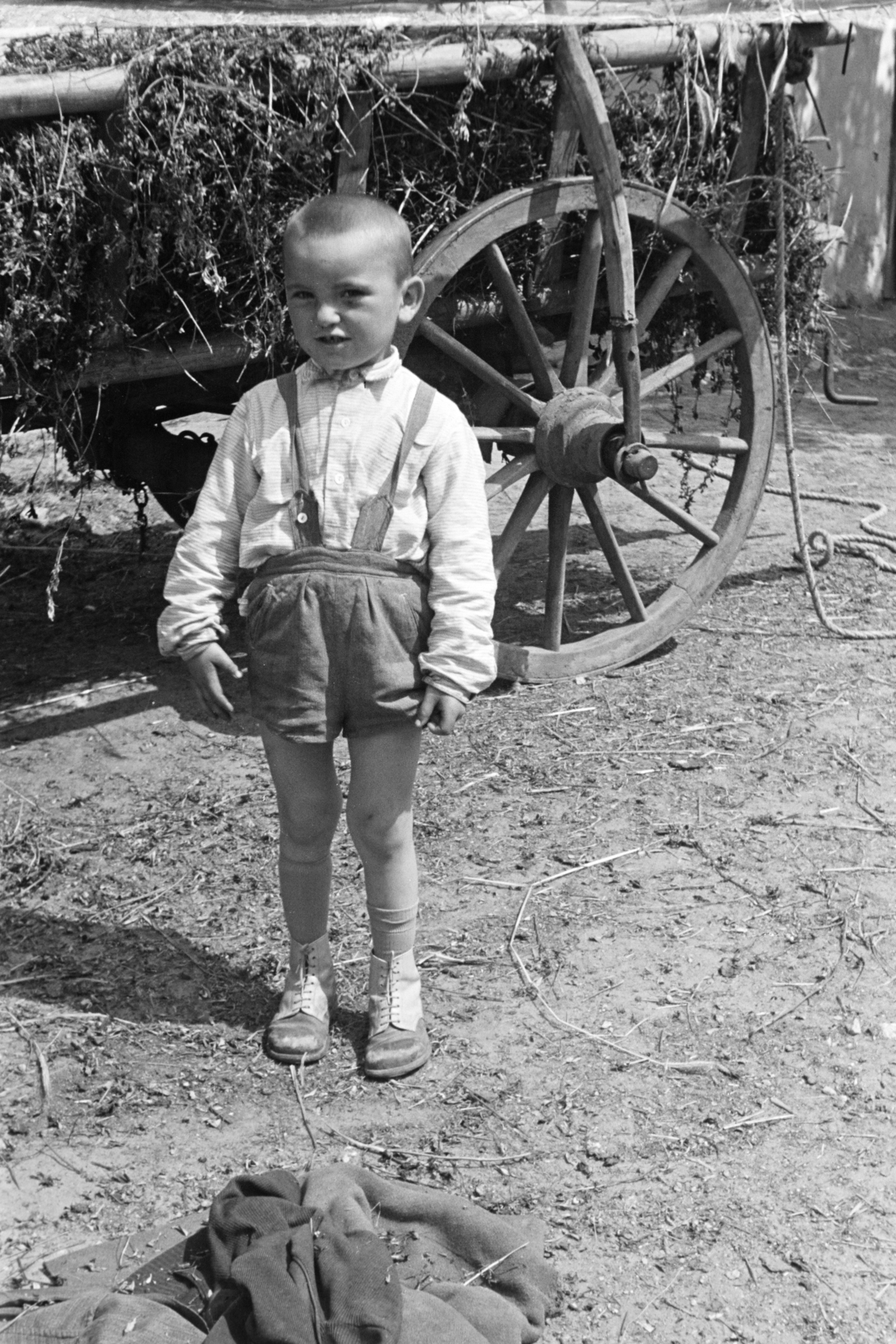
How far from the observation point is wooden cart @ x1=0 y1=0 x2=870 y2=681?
3.89 metres

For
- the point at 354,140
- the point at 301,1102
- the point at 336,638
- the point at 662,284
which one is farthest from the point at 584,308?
the point at 301,1102

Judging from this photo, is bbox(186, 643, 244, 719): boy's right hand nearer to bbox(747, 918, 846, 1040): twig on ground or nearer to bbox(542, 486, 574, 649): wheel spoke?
bbox(747, 918, 846, 1040): twig on ground

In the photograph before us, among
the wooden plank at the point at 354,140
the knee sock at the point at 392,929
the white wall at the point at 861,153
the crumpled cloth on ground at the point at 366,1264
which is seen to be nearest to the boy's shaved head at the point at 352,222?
the wooden plank at the point at 354,140

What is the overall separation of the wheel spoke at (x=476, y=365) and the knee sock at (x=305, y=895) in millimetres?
1760

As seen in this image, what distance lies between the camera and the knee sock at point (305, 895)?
115 inches

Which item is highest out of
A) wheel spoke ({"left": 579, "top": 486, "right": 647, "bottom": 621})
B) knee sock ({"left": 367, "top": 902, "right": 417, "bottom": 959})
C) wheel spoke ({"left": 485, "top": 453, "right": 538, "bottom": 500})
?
wheel spoke ({"left": 485, "top": 453, "right": 538, "bottom": 500})

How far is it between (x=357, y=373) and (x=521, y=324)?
65.6 inches

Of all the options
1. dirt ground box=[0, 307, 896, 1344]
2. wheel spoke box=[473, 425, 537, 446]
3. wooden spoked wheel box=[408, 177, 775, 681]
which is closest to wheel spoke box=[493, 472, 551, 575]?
wooden spoked wheel box=[408, 177, 775, 681]

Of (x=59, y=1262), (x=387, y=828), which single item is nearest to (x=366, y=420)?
(x=387, y=828)

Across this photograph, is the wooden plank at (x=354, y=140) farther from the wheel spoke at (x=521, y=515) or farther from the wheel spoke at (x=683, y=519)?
the wheel spoke at (x=683, y=519)

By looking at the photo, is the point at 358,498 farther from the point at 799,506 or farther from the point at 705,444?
the point at 799,506

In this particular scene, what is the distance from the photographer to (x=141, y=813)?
3.97m

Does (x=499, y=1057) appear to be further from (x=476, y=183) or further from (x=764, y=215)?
(x=764, y=215)

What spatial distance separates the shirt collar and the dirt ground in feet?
4.37
